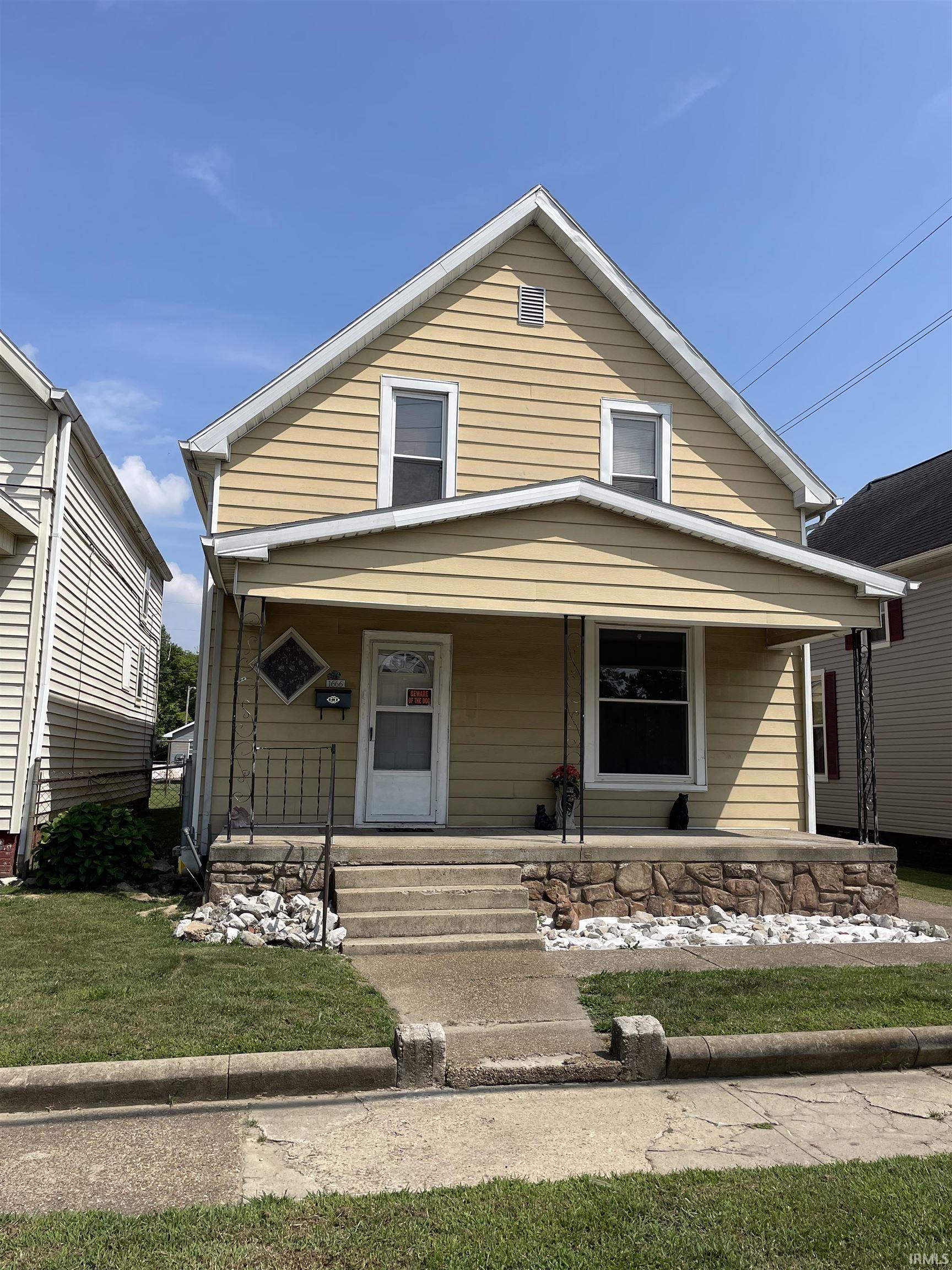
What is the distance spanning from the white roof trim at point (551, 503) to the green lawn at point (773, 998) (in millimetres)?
3740

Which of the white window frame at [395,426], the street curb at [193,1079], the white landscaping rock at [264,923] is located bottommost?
the street curb at [193,1079]

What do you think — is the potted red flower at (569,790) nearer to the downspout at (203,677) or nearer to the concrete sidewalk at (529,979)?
the concrete sidewalk at (529,979)

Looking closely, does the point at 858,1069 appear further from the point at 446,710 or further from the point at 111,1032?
the point at 446,710

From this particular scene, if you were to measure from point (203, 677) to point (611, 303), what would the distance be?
641 centimetres

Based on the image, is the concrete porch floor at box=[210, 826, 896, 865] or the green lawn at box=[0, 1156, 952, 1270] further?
the concrete porch floor at box=[210, 826, 896, 865]

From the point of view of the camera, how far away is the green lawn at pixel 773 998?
545cm

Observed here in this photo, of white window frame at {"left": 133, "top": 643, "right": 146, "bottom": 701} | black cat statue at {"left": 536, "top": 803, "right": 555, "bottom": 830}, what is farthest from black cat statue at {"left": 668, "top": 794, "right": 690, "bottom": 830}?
white window frame at {"left": 133, "top": 643, "right": 146, "bottom": 701}

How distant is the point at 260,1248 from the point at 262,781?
6979 mm

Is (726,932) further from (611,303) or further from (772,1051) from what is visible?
(611,303)

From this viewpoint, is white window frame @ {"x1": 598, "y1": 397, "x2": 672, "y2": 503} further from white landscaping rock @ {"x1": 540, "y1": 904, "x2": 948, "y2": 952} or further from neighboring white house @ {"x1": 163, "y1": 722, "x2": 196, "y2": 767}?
neighboring white house @ {"x1": 163, "y1": 722, "x2": 196, "y2": 767}

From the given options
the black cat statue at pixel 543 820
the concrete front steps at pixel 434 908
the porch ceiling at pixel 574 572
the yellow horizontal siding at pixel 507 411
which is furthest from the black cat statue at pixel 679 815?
the yellow horizontal siding at pixel 507 411

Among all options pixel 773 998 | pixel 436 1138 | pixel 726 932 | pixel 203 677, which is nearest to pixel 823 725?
pixel 726 932

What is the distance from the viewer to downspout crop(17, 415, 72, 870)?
10172mm

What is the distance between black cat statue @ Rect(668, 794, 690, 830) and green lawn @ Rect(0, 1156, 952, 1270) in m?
6.96
